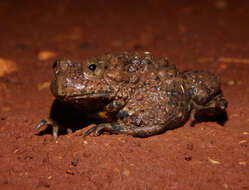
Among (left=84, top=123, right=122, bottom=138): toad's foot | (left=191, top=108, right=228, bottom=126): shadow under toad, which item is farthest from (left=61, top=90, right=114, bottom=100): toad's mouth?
(left=191, top=108, right=228, bottom=126): shadow under toad

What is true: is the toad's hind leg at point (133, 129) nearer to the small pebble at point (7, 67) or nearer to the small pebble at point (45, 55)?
the small pebble at point (7, 67)

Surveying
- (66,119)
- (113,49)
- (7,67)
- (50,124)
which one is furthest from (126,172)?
(113,49)

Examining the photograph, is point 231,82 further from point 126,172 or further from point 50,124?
point 50,124

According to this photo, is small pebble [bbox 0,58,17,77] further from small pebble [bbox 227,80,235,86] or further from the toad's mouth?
small pebble [bbox 227,80,235,86]

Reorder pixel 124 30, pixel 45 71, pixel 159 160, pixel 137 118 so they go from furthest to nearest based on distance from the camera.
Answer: pixel 124 30, pixel 45 71, pixel 137 118, pixel 159 160

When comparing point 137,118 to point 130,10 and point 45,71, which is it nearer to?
point 45,71

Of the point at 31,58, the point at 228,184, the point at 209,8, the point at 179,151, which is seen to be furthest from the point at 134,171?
the point at 209,8
